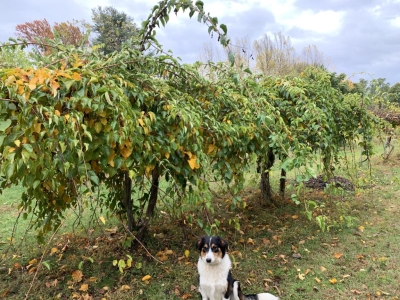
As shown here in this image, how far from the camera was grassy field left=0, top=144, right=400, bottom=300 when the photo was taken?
3.40 m

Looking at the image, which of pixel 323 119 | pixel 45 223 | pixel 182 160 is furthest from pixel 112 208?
pixel 323 119

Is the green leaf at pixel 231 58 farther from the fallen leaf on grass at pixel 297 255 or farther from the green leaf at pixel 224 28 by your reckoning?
the fallen leaf on grass at pixel 297 255

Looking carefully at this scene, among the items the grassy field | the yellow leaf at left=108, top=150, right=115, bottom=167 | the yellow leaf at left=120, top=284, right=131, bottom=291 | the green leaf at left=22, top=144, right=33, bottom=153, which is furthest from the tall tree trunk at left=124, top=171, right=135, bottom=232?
the green leaf at left=22, top=144, right=33, bottom=153

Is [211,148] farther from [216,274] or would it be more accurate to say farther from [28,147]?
[28,147]

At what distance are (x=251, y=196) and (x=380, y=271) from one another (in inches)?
133

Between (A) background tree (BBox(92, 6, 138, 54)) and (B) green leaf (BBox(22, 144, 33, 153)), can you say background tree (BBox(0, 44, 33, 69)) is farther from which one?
(A) background tree (BBox(92, 6, 138, 54))

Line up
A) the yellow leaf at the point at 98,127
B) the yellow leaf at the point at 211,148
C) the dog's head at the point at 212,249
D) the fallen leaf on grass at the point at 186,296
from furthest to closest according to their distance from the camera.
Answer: the fallen leaf on grass at the point at 186,296, the yellow leaf at the point at 211,148, the dog's head at the point at 212,249, the yellow leaf at the point at 98,127

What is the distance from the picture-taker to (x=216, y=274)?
2928 millimetres

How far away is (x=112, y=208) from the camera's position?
408 centimetres

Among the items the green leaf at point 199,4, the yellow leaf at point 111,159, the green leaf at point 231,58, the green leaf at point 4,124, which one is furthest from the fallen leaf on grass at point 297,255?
the green leaf at point 4,124

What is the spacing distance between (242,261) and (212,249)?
53.1 inches

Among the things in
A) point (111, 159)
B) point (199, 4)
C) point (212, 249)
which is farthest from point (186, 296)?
point (199, 4)

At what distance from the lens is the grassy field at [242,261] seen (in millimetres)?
3398

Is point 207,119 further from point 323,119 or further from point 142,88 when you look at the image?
point 323,119
